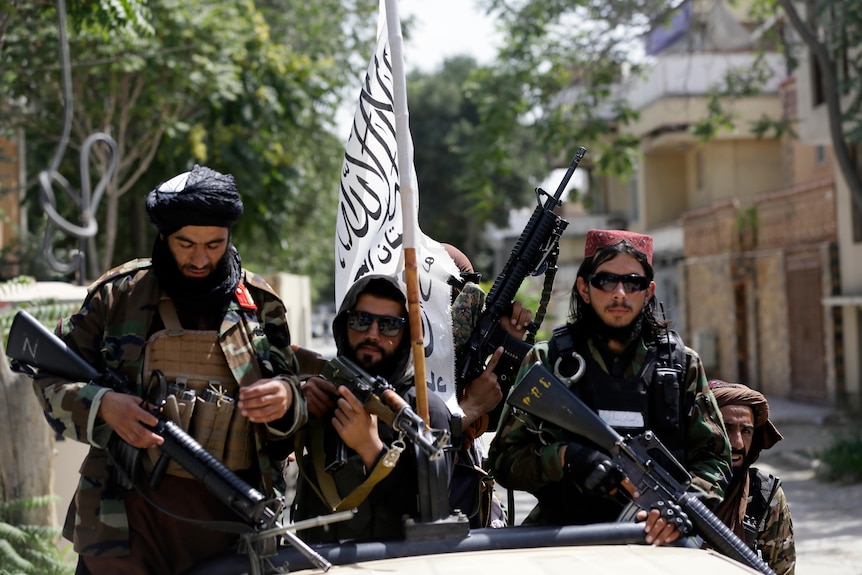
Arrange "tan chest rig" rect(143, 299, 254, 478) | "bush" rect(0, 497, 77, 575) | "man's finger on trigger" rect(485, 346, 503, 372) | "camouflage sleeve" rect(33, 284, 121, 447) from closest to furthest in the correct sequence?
"camouflage sleeve" rect(33, 284, 121, 447), "tan chest rig" rect(143, 299, 254, 478), "man's finger on trigger" rect(485, 346, 503, 372), "bush" rect(0, 497, 77, 575)

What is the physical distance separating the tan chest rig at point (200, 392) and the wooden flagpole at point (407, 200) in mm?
493

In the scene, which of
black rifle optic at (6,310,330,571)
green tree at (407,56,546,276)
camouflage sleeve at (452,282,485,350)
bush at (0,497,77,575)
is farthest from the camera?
green tree at (407,56,546,276)

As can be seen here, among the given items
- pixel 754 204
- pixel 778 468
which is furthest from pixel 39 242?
pixel 754 204

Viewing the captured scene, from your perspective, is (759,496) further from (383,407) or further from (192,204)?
(192,204)

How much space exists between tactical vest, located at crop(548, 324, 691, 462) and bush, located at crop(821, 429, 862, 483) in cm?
895

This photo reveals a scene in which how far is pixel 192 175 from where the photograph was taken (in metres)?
3.10

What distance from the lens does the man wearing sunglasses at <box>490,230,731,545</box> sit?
338 cm

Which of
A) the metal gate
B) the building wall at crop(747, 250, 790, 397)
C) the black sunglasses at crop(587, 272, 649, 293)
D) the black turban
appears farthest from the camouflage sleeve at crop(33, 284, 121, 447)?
the building wall at crop(747, 250, 790, 397)

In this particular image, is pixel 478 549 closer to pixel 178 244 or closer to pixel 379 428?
pixel 379 428

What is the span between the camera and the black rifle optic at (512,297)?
163 inches

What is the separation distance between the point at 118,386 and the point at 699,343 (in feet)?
73.7

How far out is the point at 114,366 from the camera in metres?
3.09

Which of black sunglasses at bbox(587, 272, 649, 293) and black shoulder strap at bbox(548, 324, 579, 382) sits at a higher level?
black sunglasses at bbox(587, 272, 649, 293)

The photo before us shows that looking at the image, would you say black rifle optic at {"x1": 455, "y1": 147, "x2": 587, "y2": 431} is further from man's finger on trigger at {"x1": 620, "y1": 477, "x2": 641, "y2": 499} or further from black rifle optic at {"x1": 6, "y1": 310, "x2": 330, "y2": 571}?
black rifle optic at {"x1": 6, "y1": 310, "x2": 330, "y2": 571}
